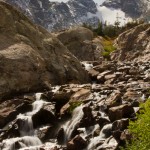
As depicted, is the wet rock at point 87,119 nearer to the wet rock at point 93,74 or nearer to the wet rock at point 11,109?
the wet rock at point 11,109

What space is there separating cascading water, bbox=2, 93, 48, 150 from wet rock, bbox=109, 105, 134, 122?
7639 mm

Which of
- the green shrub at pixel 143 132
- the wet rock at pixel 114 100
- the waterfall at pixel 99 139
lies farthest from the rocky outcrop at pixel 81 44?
the green shrub at pixel 143 132

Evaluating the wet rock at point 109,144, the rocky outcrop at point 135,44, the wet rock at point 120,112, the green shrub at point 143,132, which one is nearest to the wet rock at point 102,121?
the wet rock at point 120,112

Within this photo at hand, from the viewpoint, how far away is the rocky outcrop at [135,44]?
90650mm

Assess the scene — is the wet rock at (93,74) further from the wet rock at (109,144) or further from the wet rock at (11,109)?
the wet rock at (109,144)

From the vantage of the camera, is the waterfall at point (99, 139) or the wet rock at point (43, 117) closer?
the waterfall at point (99, 139)

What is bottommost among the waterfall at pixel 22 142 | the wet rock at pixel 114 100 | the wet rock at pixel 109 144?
the wet rock at pixel 109 144

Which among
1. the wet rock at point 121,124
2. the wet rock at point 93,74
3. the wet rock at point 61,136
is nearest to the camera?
the wet rock at point 121,124

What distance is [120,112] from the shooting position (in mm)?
36312

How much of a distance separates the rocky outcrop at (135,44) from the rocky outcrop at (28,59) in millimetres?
31820

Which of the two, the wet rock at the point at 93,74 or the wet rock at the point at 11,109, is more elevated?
the wet rock at the point at 93,74

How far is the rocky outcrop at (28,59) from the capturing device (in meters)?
49.5

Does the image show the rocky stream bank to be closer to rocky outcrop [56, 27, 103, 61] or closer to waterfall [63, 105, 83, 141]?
waterfall [63, 105, 83, 141]

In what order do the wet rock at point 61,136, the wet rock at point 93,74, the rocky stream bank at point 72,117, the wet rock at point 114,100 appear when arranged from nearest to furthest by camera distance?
1. the rocky stream bank at point 72,117
2. the wet rock at point 61,136
3. the wet rock at point 114,100
4. the wet rock at point 93,74
